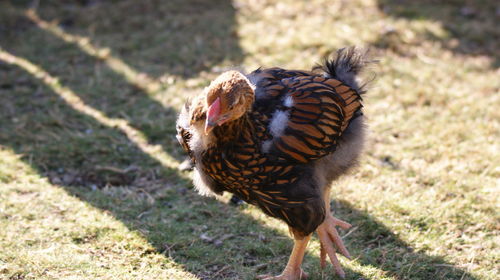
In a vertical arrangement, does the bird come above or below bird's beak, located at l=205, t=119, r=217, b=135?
below

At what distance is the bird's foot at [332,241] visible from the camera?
10.4ft

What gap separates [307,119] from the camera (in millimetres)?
2812

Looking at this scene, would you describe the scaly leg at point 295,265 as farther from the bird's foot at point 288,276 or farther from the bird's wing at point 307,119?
the bird's wing at point 307,119

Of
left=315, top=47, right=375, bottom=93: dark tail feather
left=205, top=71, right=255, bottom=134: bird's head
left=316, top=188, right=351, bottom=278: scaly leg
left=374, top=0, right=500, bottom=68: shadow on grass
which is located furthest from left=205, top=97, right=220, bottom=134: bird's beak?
left=374, top=0, right=500, bottom=68: shadow on grass

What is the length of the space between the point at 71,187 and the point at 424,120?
314cm

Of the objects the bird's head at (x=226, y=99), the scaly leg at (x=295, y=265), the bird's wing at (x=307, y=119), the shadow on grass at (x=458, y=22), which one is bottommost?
the scaly leg at (x=295, y=265)

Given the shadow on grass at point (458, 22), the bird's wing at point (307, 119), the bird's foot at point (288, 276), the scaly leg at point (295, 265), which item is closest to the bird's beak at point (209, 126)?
the bird's wing at point (307, 119)

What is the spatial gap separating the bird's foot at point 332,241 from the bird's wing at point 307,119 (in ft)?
1.92

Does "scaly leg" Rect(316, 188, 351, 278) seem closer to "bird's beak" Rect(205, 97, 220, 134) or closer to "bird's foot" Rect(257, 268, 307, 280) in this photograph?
"bird's foot" Rect(257, 268, 307, 280)

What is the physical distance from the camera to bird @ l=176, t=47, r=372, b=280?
264 centimetres

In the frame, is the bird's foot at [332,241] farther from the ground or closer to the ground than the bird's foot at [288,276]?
farther from the ground

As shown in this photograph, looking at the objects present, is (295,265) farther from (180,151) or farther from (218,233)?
(180,151)

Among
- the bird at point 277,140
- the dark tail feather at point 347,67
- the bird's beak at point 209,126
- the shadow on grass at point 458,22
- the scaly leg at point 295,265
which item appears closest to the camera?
the bird's beak at point 209,126

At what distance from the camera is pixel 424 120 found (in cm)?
498
